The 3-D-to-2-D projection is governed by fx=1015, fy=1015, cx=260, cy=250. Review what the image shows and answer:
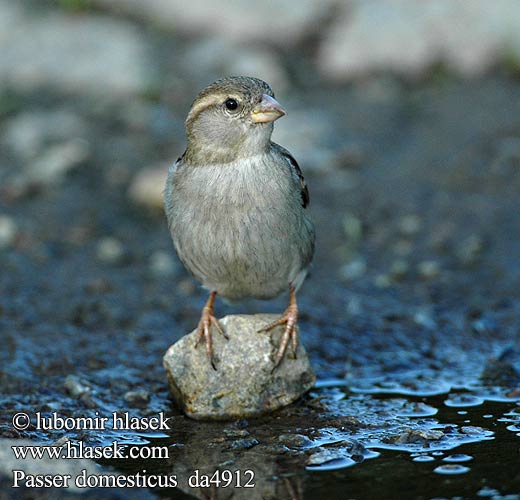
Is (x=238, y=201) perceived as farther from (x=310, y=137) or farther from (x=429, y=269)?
(x=310, y=137)

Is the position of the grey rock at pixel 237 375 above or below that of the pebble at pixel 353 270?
below

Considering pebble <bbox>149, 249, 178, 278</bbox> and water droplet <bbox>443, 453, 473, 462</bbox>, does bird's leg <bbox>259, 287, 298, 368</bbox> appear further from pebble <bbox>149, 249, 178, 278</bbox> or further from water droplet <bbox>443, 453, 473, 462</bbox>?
Answer: pebble <bbox>149, 249, 178, 278</bbox>


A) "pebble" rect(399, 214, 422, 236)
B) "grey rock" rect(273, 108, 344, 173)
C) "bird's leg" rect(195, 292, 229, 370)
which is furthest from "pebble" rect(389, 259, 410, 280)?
"bird's leg" rect(195, 292, 229, 370)

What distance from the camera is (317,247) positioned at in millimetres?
9008

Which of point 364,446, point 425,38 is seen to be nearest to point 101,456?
point 364,446

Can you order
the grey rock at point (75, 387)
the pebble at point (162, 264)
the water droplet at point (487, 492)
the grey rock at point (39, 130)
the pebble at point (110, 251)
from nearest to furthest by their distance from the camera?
the water droplet at point (487, 492) < the grey rock at point (75, 387) < the pebble at point (162, 264) < the pebble at point (110, 251) < the grey rock at point (39, 130)

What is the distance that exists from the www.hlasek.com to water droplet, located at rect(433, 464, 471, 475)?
943 mm

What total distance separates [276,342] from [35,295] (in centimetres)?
275

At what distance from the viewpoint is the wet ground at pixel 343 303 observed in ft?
17.7

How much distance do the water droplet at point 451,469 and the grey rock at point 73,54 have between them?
745cm

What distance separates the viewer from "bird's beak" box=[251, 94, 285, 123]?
6043 mm

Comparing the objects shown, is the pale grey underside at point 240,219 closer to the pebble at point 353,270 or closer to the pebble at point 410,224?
the pebble at point 353,270

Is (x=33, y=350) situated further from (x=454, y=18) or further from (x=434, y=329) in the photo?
(x=454, y=18)

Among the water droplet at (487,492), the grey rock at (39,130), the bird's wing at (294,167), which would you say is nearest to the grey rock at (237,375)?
the bird's wing at (294,167)
